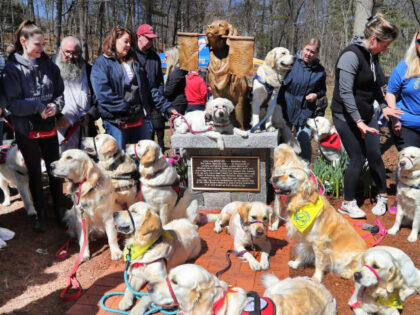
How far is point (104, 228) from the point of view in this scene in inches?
164

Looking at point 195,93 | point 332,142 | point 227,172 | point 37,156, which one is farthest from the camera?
point 195,93

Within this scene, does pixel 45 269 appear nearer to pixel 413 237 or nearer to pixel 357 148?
pixel 357 148

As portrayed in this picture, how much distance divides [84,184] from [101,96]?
1.37 meters

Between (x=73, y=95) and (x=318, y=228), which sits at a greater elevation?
(x=73, y=95)

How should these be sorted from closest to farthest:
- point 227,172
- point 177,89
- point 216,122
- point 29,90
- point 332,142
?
point 29,90 → point 216,122 → point 227,172 → point 332,142 → point 177,89

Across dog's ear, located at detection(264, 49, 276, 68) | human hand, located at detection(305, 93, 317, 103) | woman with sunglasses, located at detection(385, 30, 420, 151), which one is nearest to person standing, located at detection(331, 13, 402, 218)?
woman with sunglasses, located at detection(385, 30, 420, 151)

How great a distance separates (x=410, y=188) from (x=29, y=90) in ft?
15.7

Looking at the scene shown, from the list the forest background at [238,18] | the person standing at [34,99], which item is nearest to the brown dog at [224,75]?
the person standing at [34,99]

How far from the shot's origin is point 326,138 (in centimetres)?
623

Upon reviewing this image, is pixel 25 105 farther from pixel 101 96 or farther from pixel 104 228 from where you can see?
pixel 104 228

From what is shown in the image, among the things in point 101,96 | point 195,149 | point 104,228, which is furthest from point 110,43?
point 104,228

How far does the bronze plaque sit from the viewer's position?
5.11m

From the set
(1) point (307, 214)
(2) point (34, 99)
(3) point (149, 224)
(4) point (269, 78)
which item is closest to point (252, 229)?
(1) point (307, 214)

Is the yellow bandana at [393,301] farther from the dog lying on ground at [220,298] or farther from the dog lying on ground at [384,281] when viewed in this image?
the dog lying on ground at [220,298]
